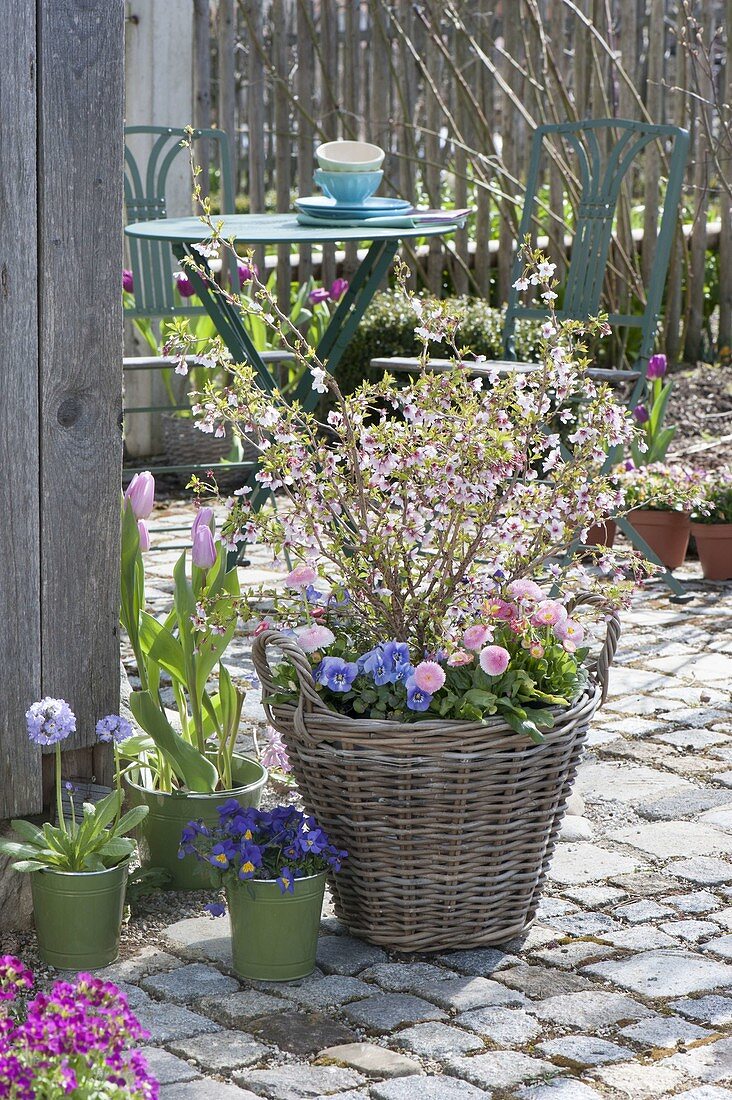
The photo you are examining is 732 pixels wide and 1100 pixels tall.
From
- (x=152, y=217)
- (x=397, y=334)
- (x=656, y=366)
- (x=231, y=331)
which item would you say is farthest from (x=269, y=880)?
(x=397, y=334)

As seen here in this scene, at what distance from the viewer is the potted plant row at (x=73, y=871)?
235 cm

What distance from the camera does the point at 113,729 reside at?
2.48 meters

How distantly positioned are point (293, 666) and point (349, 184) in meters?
2.23

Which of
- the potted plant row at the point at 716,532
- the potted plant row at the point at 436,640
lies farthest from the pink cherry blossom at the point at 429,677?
the potted plant row at the point at 716,532

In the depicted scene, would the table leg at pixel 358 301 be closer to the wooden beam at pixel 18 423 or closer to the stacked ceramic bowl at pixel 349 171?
the stacked ceramic bowl at pixel 349 171

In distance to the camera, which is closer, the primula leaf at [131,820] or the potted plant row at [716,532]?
the primula leaf at [131,820]

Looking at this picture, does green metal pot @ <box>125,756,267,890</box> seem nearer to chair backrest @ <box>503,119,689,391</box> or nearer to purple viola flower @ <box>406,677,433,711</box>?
purple viola flower @ <box>406,677,433,711</box>

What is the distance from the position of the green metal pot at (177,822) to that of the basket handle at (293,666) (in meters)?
0.31

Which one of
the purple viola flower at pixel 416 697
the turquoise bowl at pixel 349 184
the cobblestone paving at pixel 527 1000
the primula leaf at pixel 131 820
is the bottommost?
the cobblestone paving at pixel 527 1000

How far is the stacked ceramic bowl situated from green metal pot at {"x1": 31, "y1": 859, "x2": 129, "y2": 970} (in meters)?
2.49

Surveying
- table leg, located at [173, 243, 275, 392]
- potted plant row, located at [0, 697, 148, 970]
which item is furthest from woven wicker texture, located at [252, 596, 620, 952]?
table leg, located at [173, 243, 275, 392]

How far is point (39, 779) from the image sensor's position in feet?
8.32

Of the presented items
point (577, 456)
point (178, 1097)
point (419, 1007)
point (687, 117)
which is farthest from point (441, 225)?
point (687, 117)

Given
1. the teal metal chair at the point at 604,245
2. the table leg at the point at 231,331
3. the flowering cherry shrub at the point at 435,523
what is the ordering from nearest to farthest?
1. the flowering cherry shrub at the point at 435,523
2. the table leg at the point at 231,331
3. the teal metal chair at the point at 604,245
